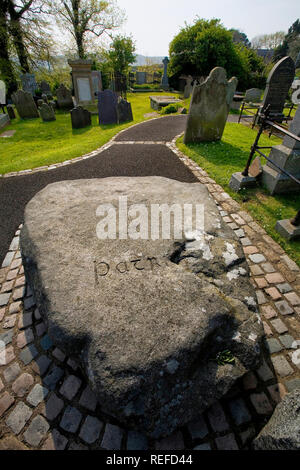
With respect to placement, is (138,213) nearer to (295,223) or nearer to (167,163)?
(295,223)

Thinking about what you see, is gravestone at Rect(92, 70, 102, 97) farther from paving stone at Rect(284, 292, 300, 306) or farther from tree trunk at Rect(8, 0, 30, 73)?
paving stone at Rect(284, 292, 300, 306)

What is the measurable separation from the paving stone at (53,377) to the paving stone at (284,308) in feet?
9.12

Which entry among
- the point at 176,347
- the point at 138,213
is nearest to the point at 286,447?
the point at 176,347

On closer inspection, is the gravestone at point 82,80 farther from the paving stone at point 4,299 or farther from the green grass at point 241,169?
the paving stone at point 4,299

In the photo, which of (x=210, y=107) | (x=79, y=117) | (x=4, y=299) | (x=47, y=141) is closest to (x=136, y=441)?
(x=4, y=299)

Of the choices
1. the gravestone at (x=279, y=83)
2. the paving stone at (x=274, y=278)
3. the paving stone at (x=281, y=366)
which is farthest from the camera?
the gravestone at (x=279, y=83)

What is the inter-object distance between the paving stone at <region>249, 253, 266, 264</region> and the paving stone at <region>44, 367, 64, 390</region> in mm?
3091

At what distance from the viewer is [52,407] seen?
7.08 ft

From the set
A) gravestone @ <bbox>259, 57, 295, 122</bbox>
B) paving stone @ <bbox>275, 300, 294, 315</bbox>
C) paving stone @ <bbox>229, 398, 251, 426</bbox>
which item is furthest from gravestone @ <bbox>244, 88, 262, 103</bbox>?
paving stone @ <bbox>229, 398, 251, 426</bbox>

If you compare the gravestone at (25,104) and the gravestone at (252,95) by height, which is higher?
the gravestone at (252,95)

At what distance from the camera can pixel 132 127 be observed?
1028 centimetres

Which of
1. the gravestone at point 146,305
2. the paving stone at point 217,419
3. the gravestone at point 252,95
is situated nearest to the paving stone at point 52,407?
the gravestone at point 146,305

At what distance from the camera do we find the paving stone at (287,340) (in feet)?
8.47
